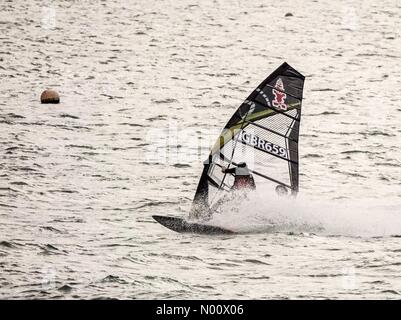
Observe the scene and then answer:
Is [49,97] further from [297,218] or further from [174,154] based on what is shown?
[297,218]

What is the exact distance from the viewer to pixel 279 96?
17.7 metres

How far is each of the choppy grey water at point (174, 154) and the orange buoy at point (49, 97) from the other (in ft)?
0.85

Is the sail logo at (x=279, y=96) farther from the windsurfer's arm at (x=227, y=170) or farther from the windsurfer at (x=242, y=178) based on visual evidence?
the windsurfer's arm at (x=227, y=170)

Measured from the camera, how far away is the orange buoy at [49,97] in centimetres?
2908

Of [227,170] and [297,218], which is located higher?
[227,170]

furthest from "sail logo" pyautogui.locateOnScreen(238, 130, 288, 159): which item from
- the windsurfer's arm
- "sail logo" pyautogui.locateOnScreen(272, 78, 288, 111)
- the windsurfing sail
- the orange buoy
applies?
the orange buoy

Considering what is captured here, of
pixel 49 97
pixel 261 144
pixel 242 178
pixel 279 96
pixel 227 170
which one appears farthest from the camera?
pixel 49 97

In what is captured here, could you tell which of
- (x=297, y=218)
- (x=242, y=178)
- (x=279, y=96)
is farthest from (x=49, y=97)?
(x=242, y=178)

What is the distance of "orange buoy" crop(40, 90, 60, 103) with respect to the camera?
2908 cm

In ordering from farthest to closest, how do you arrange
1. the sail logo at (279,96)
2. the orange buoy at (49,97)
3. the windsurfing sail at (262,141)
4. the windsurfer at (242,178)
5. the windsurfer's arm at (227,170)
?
the orange buoy at (49,97) → the sail logo at (279,96) → the windsurfing sail at (262,141) → the windsurfer at (242,178) → the windsurfer's arm at (227,170)

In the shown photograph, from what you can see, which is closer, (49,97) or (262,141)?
(262,141)

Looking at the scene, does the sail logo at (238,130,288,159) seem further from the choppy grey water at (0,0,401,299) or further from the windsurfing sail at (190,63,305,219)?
the choppy grey water at (0,0,401,299)

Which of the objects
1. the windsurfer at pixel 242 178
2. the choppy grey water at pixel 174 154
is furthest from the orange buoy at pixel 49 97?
the windsurfer at pixel 242 178

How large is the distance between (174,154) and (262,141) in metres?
6.91
